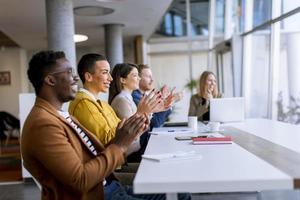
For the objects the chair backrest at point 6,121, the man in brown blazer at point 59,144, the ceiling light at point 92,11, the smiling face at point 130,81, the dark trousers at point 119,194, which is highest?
the ceiling light at point 92,11

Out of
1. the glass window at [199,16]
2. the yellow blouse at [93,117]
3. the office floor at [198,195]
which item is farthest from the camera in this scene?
the glass window at [199,16]

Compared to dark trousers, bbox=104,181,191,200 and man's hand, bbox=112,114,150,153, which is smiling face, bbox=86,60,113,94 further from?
man's hand, bbox=112,114,150,153

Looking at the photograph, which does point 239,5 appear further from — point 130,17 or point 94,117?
point 94,117

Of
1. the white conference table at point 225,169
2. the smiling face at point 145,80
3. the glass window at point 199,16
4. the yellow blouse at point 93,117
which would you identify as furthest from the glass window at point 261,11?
the yellow blouse at point 93,117

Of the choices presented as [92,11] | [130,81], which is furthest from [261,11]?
[130,81]

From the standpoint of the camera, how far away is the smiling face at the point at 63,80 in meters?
1.47

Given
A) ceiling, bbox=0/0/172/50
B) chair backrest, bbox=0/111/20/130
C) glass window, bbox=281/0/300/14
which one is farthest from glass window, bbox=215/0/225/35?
chair backrest, bbox=0/111/20/130

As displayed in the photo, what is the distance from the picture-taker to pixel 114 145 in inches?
56.4

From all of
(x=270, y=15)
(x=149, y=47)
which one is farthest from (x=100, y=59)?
(x=149, y=47)

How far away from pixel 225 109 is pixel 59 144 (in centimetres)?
218

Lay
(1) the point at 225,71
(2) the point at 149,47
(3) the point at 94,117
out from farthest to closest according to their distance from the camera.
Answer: (2) the point at 149,47 → (1) the point at 225,71 → (3) the point at 94,117

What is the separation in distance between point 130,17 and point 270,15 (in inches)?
119

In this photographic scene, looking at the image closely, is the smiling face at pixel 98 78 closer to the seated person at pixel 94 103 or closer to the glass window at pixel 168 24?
the seated person at pixel 94 103

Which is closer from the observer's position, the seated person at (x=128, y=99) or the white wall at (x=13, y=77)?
the seated person at (x=128, y=99)
